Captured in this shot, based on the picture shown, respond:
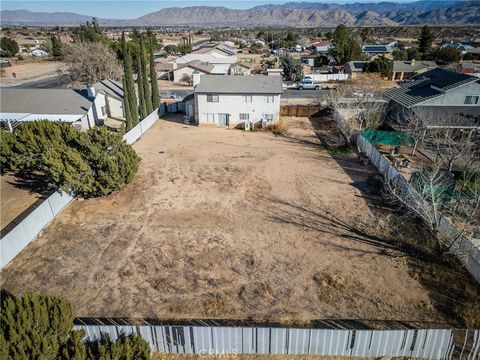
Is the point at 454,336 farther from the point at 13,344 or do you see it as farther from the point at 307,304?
the point at 13,344

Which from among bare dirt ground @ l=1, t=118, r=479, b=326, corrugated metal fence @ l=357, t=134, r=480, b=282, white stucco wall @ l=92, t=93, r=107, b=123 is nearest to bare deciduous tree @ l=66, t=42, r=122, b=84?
white stucco wall @ l=92, t=93, r=107, b=123

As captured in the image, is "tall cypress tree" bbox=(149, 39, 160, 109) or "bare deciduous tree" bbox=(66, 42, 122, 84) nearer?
"tall cypress tree" bbox=(149, 39, 160, 109)

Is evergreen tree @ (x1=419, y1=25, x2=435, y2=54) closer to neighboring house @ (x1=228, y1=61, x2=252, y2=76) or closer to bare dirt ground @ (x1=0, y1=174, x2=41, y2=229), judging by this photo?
neighboring house @ (x1=228, y1=61, x2=252, y2=76)

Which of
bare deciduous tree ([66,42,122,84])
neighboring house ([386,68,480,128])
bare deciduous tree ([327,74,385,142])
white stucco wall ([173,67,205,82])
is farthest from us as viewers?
white stucco wall ([173,67,205,82])

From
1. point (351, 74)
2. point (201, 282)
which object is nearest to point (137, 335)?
point (201, 282)

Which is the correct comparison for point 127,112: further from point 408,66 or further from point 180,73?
point 408,66
